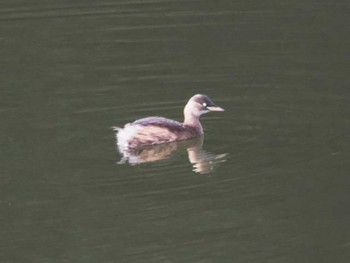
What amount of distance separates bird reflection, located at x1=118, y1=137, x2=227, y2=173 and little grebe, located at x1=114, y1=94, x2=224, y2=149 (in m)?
0.05

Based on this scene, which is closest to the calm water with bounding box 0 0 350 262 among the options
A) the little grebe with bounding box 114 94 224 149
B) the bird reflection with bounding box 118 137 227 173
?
the bird reflection with bounding box 118 137 227 173

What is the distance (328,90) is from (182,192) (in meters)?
3.17

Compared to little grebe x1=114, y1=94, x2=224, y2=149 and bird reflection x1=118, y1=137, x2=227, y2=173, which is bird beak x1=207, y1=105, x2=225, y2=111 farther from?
bird reflection x1=118, y1=137, x2=227, y2=173

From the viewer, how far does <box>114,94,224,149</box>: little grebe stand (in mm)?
10906

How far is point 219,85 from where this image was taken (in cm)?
1260

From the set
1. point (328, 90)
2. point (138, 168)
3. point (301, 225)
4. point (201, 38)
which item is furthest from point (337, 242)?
point (201, 38)

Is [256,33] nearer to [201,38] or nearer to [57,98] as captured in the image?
[201,38]

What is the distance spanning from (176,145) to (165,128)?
28 cm

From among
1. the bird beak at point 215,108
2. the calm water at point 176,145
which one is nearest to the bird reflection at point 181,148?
the calm water at point 176,145

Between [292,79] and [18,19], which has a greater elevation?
[18,19]

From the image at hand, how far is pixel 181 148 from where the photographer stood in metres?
11.2

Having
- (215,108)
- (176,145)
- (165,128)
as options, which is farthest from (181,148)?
(215,108)

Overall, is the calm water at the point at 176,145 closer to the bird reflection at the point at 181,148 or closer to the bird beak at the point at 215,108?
the bird reflection at the point at 181,148

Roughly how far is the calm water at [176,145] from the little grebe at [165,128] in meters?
0.13
